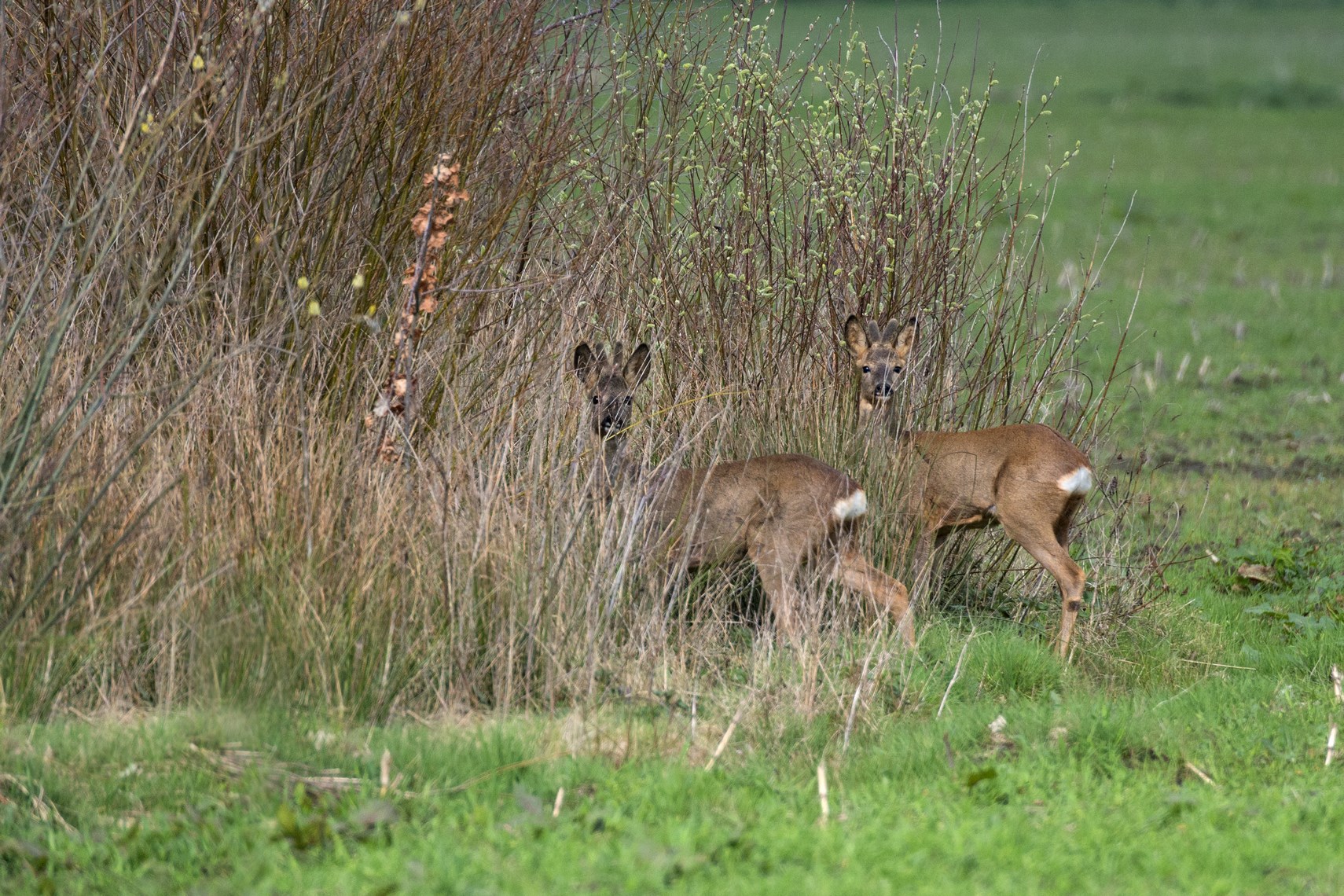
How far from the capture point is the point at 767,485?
647cm

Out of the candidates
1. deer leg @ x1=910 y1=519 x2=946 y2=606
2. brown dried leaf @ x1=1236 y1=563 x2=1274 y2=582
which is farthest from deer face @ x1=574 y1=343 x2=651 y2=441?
brown dried leaf @ x1=1236 y1=563 x2=1274 y2=582

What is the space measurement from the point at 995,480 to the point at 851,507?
2.71 ft

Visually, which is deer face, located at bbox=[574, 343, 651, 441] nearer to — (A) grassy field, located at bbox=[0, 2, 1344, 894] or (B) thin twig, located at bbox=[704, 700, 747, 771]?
(A) grassy field, located at bbox=[0, 2, 1344, 894]

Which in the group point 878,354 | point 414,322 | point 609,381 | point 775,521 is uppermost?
point 414,322

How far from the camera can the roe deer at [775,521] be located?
6410 millimetres

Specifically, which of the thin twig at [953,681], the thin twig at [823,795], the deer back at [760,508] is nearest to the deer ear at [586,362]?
the deer back at [760,508]

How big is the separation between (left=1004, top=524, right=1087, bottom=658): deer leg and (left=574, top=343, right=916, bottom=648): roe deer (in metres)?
0.70

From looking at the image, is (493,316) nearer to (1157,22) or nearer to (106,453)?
(106,453)

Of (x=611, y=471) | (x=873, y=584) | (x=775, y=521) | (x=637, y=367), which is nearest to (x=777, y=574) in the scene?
(x=775, y=521)

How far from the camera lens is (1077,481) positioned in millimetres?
6887

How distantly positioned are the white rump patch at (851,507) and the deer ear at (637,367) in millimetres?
988

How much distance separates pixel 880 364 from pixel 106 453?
3227 mm

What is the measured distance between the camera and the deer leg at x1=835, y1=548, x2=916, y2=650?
6.49 m

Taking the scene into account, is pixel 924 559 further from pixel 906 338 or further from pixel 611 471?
pixel 611 471
